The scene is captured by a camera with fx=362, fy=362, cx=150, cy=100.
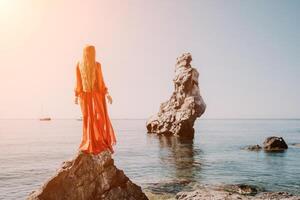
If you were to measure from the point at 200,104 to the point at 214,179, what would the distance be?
139 ft

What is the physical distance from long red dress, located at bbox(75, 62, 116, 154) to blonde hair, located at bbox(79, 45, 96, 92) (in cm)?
18

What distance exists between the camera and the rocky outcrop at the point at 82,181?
1285 centimetres

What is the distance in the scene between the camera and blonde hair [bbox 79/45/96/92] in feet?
35.9

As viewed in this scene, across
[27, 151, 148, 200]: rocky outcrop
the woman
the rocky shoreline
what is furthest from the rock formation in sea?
the woman

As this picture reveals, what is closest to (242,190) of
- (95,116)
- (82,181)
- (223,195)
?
(223,195)

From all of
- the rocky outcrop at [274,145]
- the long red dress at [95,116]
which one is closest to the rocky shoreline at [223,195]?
the long red dress at [95,116]

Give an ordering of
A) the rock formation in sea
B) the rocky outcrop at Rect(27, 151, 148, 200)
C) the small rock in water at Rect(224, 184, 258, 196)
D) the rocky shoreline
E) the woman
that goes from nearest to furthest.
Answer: the woman → the rocky outcrop at Rect(27, 151, 148, 200) → the rocky shoreline → the small rock in water at Rect(224, 184, 258, 196) → the rock formation in sea

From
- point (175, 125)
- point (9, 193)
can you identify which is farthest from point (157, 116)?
point (9, 193)

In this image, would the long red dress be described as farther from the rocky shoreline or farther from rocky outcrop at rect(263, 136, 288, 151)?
rocky outcrop at rect(263, 136, 288, 151)

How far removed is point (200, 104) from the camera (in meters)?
68.8

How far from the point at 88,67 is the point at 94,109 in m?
1.42

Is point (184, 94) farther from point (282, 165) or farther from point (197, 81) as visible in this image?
point (282, 165)

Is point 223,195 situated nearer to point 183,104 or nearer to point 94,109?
point 94,109

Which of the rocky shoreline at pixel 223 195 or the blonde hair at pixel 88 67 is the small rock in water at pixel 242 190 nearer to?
the rocky shoreline at pixel 223 195
